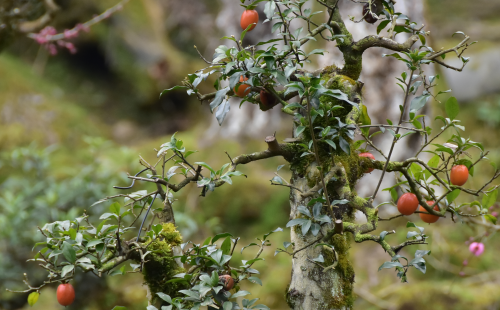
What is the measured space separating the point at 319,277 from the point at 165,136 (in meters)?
4.20

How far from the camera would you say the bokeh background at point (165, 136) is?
2.73 meters

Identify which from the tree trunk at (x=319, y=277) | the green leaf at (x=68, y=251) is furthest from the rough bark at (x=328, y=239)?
the green leaf at (x=68, y=251)

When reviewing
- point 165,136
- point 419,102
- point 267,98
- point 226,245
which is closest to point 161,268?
point 226,245

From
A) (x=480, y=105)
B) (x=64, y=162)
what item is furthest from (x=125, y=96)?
(x=480, y=105)

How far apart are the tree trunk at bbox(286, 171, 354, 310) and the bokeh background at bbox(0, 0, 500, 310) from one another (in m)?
1.11

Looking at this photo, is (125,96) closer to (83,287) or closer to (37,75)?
(37,75)

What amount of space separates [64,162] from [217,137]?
62.6 inches

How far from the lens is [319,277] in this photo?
1.27 m

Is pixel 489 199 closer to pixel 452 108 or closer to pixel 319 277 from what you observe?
pixel 452 108

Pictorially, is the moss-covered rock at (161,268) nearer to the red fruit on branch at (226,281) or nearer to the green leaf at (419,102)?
the red fruit on branch at (226,281)

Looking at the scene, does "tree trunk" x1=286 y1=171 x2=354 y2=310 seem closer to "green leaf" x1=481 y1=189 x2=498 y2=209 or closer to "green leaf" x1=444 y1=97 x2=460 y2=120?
"green leaf" x1=444 y1=97 x2=460 y2=120

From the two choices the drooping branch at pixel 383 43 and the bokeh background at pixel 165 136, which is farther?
the bokeh background at pixel 165 136

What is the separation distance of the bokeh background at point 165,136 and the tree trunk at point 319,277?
43.8 inches

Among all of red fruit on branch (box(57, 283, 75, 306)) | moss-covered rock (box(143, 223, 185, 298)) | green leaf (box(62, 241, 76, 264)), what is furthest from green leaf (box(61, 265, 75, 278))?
moss-covered rock (box(143, 223, 185, 298))
